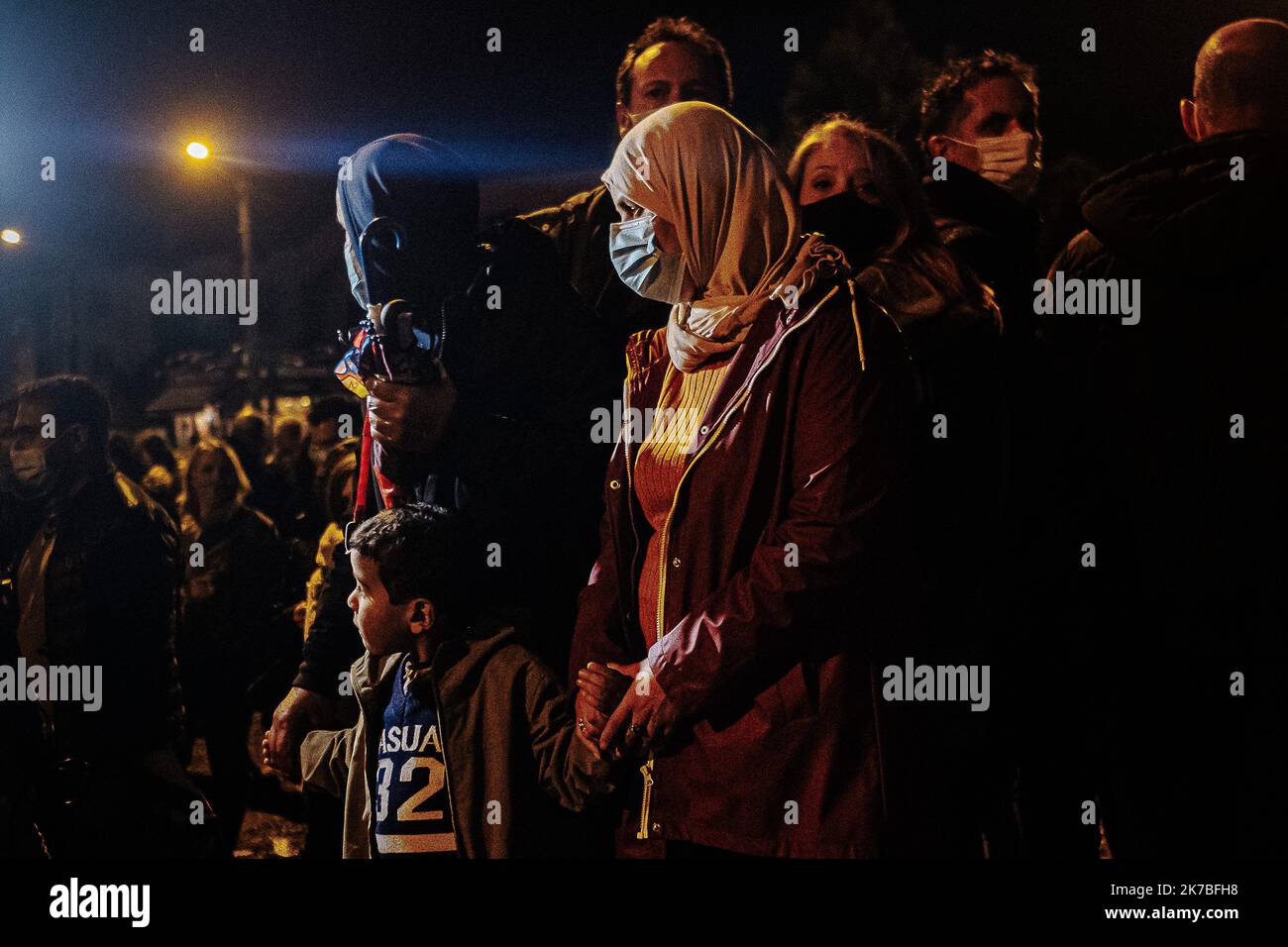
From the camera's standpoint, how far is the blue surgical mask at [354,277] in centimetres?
339

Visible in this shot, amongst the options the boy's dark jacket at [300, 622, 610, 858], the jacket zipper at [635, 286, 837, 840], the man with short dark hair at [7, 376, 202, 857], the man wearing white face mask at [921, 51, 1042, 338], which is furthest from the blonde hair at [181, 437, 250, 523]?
the man wearing white face mask at [921, 51, 1042, 338]

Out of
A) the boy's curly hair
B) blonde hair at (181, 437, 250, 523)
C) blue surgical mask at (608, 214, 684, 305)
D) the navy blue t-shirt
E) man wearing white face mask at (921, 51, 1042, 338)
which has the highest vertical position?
man wearing white face mask at (921, 51, 1042, 338)

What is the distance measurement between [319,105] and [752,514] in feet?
5.51

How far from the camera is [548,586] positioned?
11.0 ft

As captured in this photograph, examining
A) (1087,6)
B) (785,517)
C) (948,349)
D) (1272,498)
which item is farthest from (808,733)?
(1087,6)

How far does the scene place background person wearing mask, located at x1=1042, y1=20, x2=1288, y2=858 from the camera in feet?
10.7

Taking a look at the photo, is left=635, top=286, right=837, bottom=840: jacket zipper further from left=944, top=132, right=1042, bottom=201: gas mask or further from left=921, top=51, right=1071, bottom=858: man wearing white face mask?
left=944, top=132, right=1042, bottom=201: gas mask

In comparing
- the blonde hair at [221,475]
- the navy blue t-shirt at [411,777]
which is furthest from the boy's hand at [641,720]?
the blonde hair at [221,475]

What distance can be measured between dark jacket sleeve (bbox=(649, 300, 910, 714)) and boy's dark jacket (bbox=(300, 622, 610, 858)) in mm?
422

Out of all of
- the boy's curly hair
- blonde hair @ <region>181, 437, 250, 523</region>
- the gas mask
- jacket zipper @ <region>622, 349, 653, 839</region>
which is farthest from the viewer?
blonde hair @ <region>181, 437, 250, 523</region>

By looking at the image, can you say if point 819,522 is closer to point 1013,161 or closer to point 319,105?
point 1013,161

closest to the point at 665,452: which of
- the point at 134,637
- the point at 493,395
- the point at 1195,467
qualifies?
the point at 493,395

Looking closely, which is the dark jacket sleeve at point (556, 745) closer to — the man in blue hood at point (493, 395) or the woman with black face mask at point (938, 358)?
the man in blue hood at point (493, 395)
